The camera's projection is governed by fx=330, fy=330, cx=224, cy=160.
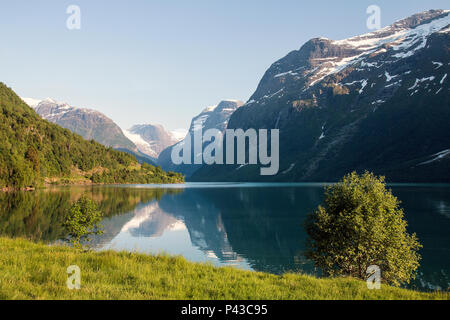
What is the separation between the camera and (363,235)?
2836 centimetres

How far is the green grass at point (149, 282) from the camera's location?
13008 millimetres

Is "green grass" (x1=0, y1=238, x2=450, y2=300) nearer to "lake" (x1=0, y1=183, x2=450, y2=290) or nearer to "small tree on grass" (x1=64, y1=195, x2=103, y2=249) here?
"lake" (x1=0, y1=183, x2=450, y2=290)

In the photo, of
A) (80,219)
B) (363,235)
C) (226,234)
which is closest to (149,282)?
(363,235)

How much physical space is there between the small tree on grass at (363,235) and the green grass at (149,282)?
12.3 metres

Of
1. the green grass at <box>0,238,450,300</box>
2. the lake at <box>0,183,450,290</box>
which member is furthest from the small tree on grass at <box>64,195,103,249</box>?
the green grass at <box>0,238,450,300</box>

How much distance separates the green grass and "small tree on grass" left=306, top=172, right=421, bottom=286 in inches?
Result: 485

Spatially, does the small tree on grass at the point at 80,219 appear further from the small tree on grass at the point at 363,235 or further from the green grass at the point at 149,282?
the small tree on grass at the point at 363,235

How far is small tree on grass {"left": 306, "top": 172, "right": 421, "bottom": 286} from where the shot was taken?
28.3m

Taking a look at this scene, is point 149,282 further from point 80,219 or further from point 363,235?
point 80,219
